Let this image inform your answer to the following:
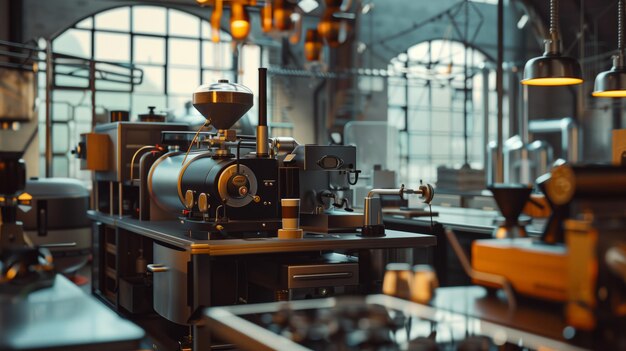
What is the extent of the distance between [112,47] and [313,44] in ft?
33.1

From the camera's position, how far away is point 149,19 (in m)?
12.4

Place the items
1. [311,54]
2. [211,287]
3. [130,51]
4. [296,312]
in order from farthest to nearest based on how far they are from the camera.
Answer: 1. [130,51]
2. [211,287]
3. [311,54]
4. [296,312]

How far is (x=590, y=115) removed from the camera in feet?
44.3

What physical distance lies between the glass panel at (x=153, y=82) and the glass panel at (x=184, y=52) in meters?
0.27

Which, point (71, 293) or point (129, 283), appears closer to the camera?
point (71, 293)

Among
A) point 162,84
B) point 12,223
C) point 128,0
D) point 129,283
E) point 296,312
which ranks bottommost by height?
point 129,283

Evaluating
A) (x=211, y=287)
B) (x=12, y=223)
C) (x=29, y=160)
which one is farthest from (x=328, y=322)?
(x=29, y=160)

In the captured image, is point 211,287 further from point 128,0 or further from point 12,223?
point 128,0

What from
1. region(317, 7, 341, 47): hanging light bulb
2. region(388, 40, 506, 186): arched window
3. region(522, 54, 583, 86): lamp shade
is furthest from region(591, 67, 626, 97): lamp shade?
region(388, 40, 506, 186): arched window

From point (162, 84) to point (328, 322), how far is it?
11475mm

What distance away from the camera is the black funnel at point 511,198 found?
6.46ft

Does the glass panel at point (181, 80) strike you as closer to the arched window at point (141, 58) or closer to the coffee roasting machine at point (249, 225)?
the arched window at point (141, 58)

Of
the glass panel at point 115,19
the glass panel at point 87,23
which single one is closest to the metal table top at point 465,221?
the glass panel at point 115,19

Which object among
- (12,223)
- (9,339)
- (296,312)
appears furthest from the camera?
(12,223)
